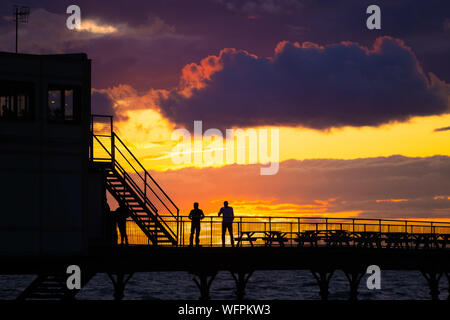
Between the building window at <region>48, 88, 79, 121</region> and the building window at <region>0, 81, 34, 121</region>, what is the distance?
0.78 m

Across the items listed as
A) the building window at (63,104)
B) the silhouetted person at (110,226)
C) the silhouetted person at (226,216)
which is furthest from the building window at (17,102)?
the silhouetted person at (226,216)

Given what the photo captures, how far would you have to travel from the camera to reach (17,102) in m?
26.5

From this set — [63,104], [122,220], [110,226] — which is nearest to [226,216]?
[122,220]

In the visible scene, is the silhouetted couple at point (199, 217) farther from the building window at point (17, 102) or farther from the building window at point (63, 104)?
the building window at point (17, 102)

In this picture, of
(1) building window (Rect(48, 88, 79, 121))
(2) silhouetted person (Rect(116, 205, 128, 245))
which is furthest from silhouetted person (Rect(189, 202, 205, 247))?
(1) building window (Rect(48, 88, 79, 121))

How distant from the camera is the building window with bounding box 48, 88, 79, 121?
26.9 metres

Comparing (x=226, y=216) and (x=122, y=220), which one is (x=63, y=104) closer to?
(x=122, y=220)

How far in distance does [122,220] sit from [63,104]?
323 inches

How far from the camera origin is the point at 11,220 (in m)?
26.2

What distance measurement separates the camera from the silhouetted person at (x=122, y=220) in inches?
1300

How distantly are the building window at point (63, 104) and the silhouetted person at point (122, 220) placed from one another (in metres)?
7.12

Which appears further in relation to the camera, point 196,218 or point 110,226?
point 110,226
